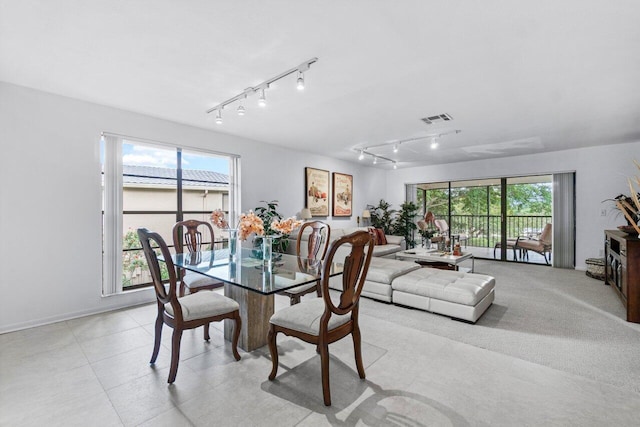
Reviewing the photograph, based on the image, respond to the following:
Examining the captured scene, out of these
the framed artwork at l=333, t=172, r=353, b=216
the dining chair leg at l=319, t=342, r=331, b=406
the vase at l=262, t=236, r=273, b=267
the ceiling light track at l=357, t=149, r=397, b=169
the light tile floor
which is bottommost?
the light tile floor

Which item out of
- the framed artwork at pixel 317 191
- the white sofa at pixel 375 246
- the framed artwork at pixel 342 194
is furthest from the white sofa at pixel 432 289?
the framed artwork at pixel 342 194

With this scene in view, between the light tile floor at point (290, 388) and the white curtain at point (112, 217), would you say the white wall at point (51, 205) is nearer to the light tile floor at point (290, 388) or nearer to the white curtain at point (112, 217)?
the white curtain at point (112, 217)

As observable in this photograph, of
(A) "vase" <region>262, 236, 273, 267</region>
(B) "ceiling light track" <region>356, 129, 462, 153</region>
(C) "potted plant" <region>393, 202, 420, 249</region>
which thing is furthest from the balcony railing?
(A) "vase" <region>262, 236, 273, 267</region>

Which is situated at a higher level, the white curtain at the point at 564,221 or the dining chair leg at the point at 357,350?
the white curtain at the point at 564,221

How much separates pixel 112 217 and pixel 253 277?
252 cm

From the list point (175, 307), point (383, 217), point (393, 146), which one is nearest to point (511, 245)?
point (383, 217)

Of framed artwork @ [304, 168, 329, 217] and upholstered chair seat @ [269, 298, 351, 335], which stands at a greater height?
framed artwork @ [304, 168, 329, 217]

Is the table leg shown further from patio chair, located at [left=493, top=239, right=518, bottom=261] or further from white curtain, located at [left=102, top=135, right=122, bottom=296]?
patio chair, located at [left=493, top=239, right=518, bottom=261]

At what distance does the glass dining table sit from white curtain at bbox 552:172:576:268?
19.9 feet

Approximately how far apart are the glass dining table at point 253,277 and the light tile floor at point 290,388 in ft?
0.61

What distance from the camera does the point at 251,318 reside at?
2.56 m

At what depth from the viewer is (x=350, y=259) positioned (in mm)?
1830

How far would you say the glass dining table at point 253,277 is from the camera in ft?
6.95

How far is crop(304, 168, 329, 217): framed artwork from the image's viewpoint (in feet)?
20.3
